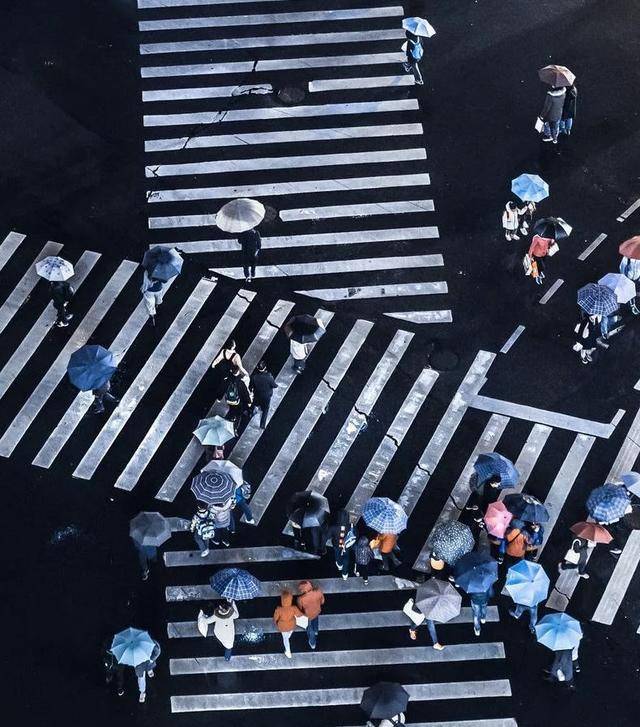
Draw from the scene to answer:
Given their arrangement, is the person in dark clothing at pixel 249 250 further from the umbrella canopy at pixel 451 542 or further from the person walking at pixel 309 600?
the person walking at pixel 309 600

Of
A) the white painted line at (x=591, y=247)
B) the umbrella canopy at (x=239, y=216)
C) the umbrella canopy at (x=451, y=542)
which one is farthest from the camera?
the white painted line at (x=591, y=247)

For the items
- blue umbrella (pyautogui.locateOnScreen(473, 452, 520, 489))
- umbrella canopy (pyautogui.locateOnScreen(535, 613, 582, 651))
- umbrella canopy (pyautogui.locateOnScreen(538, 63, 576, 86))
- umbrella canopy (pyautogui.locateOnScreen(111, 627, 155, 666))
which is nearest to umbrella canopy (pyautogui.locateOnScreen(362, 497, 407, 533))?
blue umbrella (pyautogui.locateOnScreen(473, 452, 520, 489))

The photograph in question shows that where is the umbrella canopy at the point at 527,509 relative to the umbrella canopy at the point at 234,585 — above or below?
above

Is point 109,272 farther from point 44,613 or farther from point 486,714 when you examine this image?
point 486,714

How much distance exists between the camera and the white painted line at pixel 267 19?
35.6 metres

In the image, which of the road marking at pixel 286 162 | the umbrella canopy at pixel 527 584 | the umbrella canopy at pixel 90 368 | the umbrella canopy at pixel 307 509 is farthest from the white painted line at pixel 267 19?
the umbrella canopy at pixel 527 584

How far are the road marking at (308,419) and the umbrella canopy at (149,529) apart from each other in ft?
8.21

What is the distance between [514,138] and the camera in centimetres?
3334

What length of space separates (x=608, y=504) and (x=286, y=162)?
12.5 metres

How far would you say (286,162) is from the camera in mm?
32750

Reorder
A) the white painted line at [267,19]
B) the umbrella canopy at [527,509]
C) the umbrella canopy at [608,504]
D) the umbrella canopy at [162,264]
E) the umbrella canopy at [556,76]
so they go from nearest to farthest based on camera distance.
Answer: the umbrella canopy at [527,509] → the umbrella canopy at [608,504] → the umbrella canopy at [162,264] → the umbrella canopy at [556,76] → the white painted line at [267,19]

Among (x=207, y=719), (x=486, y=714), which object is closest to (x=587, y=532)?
(x=486, y=714)

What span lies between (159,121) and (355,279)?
23.6 ft

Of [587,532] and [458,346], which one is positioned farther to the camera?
[458,346]
